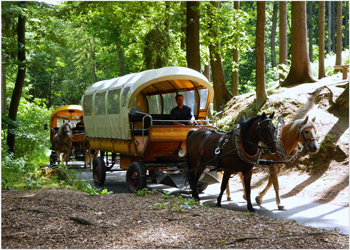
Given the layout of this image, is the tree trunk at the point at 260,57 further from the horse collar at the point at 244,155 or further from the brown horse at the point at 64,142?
the horse collar at the point at 244,155

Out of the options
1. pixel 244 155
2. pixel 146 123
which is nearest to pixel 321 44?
pixel 146 123

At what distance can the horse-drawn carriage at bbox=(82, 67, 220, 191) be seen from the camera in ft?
36.1

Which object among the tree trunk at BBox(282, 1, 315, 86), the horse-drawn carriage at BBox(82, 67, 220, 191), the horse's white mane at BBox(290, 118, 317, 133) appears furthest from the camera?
the tree trunk at BBox(282, 1, 315, 86)

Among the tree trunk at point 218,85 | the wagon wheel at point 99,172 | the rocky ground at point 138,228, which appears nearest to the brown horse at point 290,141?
the rocky ground at point 138,228

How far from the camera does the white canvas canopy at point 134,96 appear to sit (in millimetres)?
11600

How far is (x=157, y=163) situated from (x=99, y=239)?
614 centimetres

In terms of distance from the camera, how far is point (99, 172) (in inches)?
522

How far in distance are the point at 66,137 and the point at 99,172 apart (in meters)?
5.70

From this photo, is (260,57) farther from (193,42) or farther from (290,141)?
(290,141)

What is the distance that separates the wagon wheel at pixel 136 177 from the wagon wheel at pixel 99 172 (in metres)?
2.06

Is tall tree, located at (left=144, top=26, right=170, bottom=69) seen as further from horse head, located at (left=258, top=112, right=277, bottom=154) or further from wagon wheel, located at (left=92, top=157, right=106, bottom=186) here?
horse head, located at (left=258, top=112, right=277, bottom=154)

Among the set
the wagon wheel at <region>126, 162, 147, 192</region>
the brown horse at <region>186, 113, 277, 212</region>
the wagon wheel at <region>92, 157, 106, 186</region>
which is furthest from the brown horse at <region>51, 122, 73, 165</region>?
the brown horse at <region>186, 113, 277, 212</region>

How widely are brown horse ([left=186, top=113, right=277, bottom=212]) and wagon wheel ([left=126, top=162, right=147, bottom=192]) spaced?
1236 millimetres

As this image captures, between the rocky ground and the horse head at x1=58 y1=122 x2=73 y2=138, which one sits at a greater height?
the horse head at x1=58 y1=122 x2=73 y2=138
